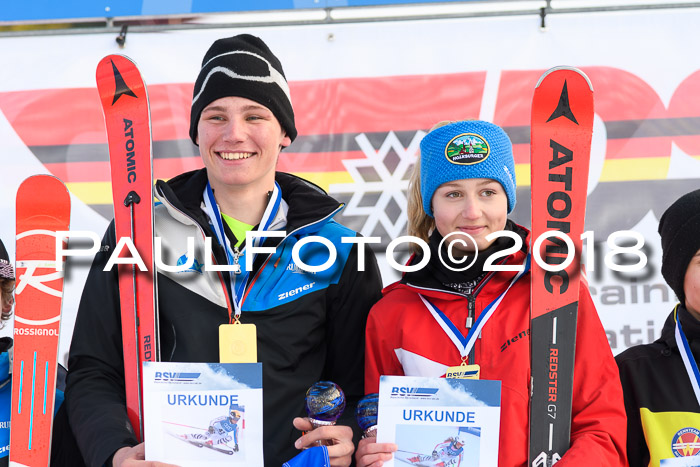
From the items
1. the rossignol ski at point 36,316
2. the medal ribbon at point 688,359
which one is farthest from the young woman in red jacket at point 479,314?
the rossignol ski at point 36,316

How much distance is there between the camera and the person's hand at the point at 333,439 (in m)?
1.80

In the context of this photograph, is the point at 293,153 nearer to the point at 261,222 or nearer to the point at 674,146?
the point at 261,222

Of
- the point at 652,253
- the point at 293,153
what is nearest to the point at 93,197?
the point at 293,153

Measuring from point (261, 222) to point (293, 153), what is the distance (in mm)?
1194

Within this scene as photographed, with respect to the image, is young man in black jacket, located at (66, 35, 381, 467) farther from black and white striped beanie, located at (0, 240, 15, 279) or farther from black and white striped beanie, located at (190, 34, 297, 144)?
black and white striped beanie, located at (0, 240, 15, 279)

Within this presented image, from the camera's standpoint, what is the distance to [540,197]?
2.07 metres

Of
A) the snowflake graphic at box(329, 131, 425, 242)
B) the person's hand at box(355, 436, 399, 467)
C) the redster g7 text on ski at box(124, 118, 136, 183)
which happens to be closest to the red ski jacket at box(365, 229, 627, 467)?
the person's hand at box(355, 436, 399, 467)

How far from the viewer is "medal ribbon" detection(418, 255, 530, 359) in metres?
1.89

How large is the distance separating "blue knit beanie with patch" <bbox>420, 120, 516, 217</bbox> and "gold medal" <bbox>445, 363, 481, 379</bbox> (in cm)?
51

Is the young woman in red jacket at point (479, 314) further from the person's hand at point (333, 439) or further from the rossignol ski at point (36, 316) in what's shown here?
the rossignol ski at point (36, 316)

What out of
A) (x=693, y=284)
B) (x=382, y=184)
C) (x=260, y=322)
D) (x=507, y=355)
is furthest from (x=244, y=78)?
(x=693, y=284)

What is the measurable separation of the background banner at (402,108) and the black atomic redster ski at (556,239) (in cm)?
109

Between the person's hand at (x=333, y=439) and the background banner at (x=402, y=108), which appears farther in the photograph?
the background banner at (x=402, y=108)

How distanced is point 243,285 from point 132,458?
525 mm
